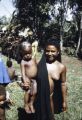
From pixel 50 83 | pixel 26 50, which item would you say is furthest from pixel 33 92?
pixel 26 50

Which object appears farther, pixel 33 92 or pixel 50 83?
pixel 33 92

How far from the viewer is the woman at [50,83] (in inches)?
178

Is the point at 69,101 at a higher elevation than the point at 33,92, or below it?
below

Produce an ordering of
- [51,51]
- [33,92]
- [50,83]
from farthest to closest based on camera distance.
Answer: [33,92], [50,83], [51,51]

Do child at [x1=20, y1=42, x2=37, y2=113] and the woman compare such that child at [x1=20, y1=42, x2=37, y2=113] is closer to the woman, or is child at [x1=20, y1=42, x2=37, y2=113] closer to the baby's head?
the baby's head

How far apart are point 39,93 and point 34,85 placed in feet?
2.36

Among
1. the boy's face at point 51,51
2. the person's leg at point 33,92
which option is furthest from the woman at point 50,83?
the person's leg at point 33,92

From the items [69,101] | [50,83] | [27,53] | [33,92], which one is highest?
[27,53]

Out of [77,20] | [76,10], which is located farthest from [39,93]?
[77,20]

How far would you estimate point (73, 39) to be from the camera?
27672mm

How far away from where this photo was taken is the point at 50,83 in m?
4.94

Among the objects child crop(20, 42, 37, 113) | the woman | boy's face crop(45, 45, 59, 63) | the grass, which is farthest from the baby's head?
the grass

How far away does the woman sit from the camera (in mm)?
4527

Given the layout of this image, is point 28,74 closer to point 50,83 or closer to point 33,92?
point 33,92
